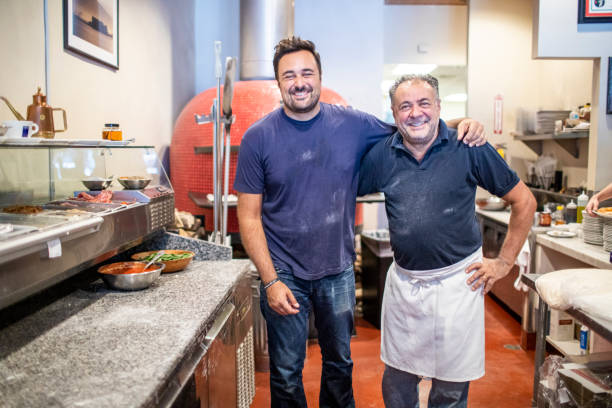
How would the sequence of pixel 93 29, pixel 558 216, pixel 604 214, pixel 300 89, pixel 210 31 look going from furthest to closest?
1. pixel 210 31
2. pixel 558 216
3. pixel 93 29
4. pixel 604 214
5. pixel 300 89

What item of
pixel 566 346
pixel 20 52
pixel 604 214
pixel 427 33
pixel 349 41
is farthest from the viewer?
pixel 427 33

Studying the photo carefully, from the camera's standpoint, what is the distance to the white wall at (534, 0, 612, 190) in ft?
11.5

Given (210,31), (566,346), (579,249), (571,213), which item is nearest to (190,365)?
(579,249)

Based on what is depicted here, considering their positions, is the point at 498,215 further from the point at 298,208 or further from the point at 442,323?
the point at 298,208

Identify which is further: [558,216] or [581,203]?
[558,216]

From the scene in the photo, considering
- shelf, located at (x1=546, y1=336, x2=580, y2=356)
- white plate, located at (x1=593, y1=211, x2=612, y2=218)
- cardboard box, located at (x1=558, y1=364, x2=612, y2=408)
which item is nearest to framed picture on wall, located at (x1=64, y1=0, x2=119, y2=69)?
cardboard box, located at (x1=558, y1=364, x2=612, y2=408)

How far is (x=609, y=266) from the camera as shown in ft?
8.52

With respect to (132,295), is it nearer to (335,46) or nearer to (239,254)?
(239,254)

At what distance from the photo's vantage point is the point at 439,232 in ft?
5.97

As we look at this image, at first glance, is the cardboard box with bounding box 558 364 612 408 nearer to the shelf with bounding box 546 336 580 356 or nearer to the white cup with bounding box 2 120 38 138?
the shelf with bounding box 546 336 580 356

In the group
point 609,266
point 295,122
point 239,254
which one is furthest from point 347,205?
point 239,254

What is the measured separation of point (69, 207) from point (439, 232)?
137 cm

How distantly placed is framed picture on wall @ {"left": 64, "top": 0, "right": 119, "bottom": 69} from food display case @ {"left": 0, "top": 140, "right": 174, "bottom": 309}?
79cm

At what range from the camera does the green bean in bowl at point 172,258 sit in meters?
2.15
